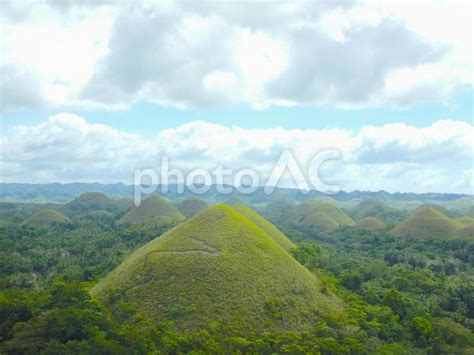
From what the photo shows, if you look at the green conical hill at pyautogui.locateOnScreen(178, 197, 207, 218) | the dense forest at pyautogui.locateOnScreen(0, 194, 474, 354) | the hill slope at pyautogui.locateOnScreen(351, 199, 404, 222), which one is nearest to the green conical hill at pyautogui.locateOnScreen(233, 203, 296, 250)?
the dense forest at pyautogui.locateOnScreen(0, 194, 474, 354)

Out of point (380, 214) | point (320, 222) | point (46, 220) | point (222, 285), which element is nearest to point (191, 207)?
point (320, 222)

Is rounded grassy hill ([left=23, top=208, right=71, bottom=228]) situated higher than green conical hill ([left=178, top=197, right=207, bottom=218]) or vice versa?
green conical hill ([left=178, top=197, right=207, bottom=218])

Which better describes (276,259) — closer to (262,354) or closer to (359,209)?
(262,354)

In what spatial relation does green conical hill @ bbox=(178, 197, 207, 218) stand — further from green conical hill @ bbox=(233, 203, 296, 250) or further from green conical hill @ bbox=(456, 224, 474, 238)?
green conical hill @ bbox=(456, 224, 474, 238)

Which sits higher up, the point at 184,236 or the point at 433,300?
Answer: the point at 184,236

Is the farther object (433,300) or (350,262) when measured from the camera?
(350,262)

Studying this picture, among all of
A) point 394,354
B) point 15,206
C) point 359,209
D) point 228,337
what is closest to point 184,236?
point 228,337

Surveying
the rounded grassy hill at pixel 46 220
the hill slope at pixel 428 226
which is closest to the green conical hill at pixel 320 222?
the hill slope at pixel 428 226
